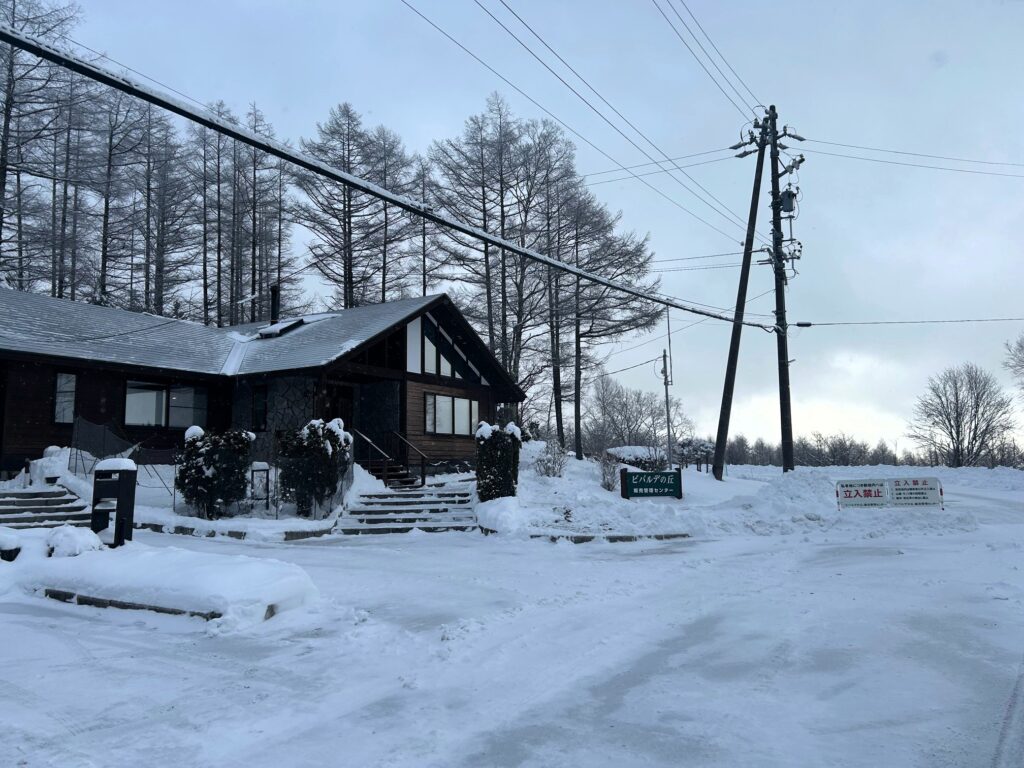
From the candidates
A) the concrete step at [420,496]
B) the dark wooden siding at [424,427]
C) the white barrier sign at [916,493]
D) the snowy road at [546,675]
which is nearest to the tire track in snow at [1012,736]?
the snowy road at [546,675]

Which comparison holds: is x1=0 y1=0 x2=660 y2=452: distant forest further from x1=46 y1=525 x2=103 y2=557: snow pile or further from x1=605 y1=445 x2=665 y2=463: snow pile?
x1=46 y1=525 x2=103 y2=557: snow pile

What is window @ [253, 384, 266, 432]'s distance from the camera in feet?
76.4

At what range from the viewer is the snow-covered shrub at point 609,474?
21.4m

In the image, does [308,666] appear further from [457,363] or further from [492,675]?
[457,363]

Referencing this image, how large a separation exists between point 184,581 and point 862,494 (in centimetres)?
1562

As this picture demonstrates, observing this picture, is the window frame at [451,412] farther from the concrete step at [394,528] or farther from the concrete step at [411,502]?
the concrete step at [394,528]

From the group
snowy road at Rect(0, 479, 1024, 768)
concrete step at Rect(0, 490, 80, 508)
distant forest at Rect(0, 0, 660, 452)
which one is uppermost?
distant forest at Rect(0, 0, 660, 452)

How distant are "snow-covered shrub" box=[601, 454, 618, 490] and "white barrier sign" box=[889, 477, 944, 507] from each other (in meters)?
7.47

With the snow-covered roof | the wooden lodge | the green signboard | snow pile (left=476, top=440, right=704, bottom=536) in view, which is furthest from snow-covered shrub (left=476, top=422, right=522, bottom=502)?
the snow-covered roof

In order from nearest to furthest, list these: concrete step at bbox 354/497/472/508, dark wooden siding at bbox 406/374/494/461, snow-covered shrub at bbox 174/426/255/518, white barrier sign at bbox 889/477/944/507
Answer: snow-covered shrub at bbox 174/426/255/518 < white barrier sign at bbox 889/477/944/507 < concrete step at bbox 354/497/472/508 < dark wooden siding at bbox 406/374/494/461

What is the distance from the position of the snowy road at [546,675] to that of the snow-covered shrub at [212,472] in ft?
23.5

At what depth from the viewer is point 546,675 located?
542cm

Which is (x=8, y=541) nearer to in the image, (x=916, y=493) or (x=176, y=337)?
(x=176, y=337)

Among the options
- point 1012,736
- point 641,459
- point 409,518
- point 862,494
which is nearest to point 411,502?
point 409,518
